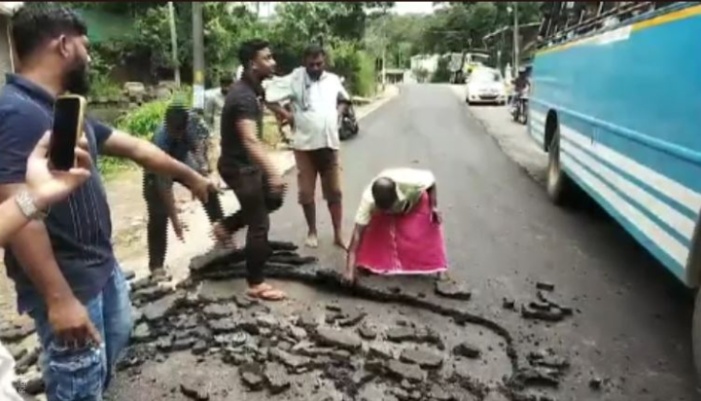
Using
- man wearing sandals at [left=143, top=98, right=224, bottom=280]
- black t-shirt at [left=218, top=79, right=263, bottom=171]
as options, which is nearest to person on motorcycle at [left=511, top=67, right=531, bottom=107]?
man wearing sandals at [left=143, top=98, right=224, bottom=280]

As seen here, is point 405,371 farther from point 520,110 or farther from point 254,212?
point 520,110

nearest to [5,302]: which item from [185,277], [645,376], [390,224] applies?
[185,277]

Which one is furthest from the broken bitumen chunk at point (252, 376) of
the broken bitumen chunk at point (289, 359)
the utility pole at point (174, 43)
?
the utility pole at point (174, 43)

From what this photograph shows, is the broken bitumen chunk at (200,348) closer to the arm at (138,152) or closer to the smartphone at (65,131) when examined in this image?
the arm at (138,152)

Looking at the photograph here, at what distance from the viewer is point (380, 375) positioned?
12.4 feet

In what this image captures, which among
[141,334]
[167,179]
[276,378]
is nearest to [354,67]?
[167,179]

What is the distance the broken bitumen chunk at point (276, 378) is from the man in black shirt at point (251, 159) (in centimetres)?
102

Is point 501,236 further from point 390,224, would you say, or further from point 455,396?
point 455,396

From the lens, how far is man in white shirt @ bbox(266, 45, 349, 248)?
19.0 ft

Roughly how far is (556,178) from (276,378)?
5.41m

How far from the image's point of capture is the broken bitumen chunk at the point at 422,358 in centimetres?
390

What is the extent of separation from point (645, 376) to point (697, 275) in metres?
0.60

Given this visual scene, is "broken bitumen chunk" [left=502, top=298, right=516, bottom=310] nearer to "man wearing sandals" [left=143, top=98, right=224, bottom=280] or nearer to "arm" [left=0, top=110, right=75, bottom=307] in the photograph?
"man wearing sandals" [left=143, top=98, right=224, bottom=280]

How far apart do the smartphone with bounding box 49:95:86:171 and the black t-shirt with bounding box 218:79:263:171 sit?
9.63 ft
